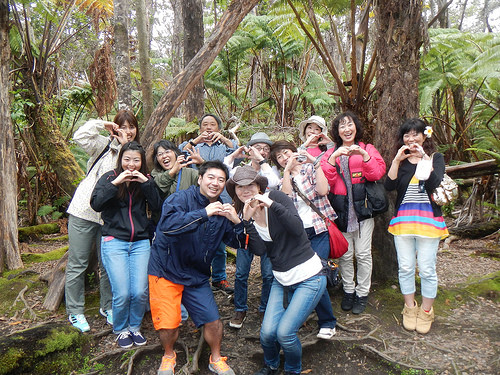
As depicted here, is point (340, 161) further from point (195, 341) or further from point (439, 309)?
point (195, 341)

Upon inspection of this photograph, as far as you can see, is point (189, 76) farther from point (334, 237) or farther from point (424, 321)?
point (424, 321)

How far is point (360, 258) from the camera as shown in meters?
3.62

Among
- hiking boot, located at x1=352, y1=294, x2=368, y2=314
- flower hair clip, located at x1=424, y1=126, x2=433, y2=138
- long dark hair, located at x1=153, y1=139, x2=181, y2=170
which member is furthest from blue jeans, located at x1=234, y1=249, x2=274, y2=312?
flower hair clip, located at x1=424, y1=126, x2=433, y2=138

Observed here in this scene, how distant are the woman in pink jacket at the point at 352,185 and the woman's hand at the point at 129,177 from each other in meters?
1.72

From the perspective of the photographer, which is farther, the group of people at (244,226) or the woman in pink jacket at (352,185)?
the woman in pink jacket at (352,185)

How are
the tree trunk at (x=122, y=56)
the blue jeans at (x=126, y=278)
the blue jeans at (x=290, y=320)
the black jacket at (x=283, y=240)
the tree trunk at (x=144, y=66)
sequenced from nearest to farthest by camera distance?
the blue jeans at (x=290, y=320), the black jacket at (x=283, y=240), the blue jeans at (x=126, y=278), the tree trunk at (x=122, y=56), the tree trunk at (x=144, y=66)

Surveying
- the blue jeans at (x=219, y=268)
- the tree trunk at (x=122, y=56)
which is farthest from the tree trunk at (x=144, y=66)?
the blue jeans at (x=219, y=268)

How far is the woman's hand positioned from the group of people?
12 millimetres

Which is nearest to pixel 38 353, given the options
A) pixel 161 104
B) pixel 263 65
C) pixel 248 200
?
pixel 248 200

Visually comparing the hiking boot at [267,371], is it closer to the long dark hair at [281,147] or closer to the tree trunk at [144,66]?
the long dark hair at [281,147]

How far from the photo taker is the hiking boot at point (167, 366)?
2.89 metres

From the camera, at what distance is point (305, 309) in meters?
2.77

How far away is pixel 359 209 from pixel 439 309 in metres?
1.42

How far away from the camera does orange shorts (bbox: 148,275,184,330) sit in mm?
2898
